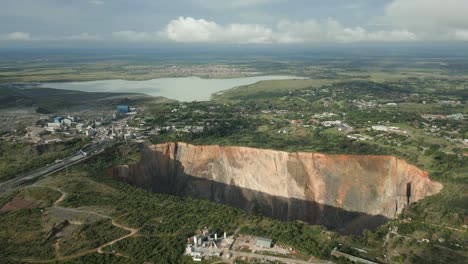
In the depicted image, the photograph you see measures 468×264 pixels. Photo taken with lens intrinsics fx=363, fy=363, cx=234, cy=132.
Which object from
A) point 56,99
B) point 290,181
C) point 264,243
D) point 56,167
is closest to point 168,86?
point 56,99

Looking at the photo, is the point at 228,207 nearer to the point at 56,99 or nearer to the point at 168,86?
the point at 56,99

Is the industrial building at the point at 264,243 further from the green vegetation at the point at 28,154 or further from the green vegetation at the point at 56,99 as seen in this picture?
the green vegetation at the point at 56,99

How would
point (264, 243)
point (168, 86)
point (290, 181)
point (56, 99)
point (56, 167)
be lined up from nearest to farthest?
point (264, 243)
point (56, 167)
point (290, 181)
point (56, 99)
point (168, 86)

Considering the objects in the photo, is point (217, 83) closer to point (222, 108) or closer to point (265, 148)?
point (222, 108)

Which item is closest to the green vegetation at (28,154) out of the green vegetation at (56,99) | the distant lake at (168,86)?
the green vegetation at (56,99)

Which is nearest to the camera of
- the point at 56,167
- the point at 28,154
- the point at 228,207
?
the point at 228,207

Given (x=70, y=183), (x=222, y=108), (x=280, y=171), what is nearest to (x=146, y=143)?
(x=70, y=183)
